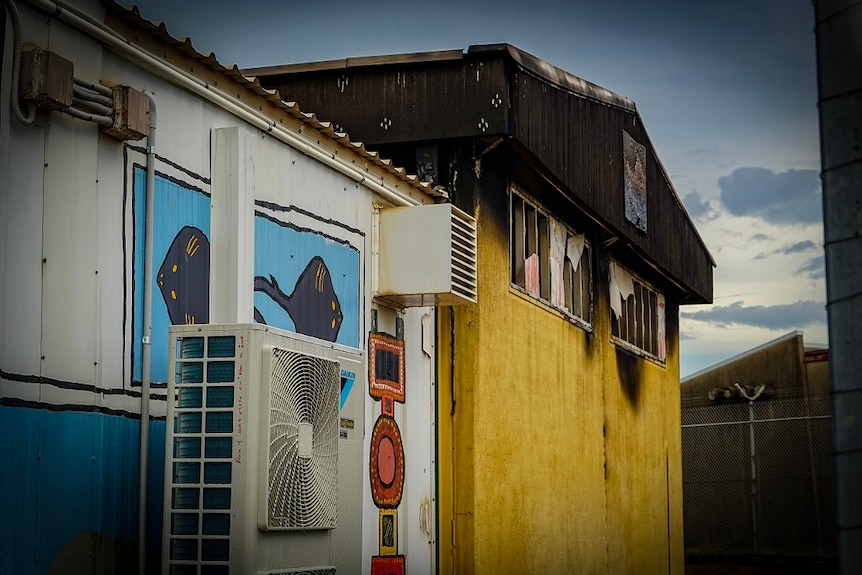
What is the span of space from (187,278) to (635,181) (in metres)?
10.3

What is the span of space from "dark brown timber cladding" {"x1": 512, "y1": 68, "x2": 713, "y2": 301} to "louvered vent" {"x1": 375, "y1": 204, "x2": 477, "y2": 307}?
1.73 metres

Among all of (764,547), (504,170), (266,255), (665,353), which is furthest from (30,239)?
(764,547)

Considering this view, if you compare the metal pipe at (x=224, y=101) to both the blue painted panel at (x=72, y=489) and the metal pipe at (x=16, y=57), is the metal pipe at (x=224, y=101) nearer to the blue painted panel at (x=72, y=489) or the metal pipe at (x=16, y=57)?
the metal pipe at (x=16, y=57)

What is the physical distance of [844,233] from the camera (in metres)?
5.30

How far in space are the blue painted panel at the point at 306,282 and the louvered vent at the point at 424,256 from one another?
438 millimetres

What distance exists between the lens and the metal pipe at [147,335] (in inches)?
269

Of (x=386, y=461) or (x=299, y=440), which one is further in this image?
(x=386, y=461)

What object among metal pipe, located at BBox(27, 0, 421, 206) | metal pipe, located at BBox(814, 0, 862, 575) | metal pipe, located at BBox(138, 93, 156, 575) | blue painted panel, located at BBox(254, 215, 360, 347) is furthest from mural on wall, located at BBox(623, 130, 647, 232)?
metal pipe, located at BBox(814, 0, 862, 575)

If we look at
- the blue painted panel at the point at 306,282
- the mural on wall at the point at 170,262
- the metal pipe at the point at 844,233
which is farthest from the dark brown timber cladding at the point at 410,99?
the metal pipe at the point at 844,233

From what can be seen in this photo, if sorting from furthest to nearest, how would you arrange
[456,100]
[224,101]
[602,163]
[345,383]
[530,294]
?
[602,163] < [530,294] < [456,100] < [224,101] < [345,383]

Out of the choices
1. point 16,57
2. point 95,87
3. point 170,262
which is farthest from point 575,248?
point 16,57

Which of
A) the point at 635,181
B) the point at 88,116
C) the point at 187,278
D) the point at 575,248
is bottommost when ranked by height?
the point at 187,278

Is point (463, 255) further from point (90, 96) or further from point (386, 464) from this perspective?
point (90, 96)

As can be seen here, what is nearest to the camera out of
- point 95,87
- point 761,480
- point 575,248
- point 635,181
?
point 95,87
